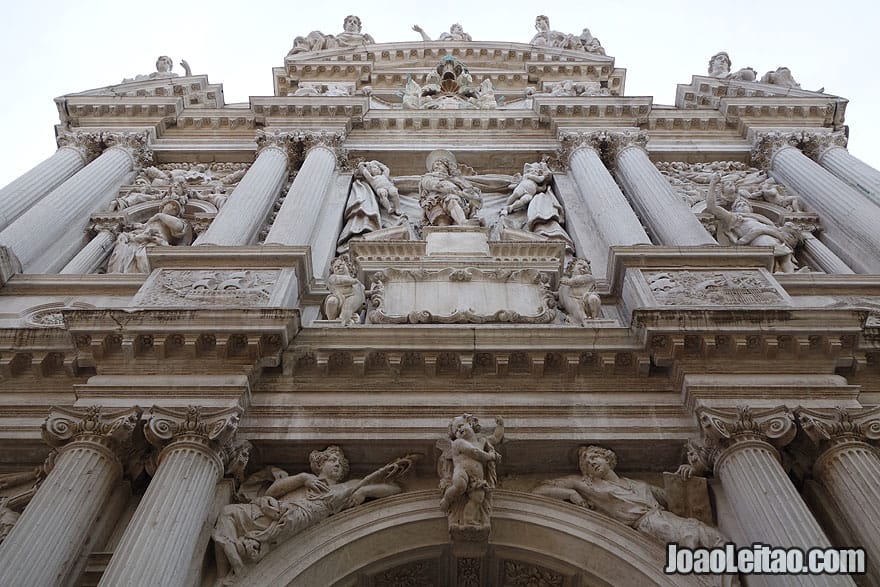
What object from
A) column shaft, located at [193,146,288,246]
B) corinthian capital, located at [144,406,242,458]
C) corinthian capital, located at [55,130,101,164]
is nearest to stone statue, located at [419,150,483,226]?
column shaft, located at [193,146,288,246]

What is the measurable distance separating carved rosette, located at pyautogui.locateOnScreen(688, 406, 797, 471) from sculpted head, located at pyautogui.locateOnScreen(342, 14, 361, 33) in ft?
61.9

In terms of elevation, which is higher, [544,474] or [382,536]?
[544,474]

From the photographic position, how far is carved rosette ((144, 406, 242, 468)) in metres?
7.59

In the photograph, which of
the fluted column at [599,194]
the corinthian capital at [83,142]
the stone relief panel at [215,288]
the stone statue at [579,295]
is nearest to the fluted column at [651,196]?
the fluted column at [599,194]

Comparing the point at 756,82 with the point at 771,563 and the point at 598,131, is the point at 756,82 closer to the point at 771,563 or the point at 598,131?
the point at 598,131

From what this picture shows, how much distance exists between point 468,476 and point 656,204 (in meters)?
7.32

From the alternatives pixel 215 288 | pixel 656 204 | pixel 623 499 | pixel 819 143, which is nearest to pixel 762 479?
pixel 623 499

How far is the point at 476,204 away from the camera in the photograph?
46.5 feet

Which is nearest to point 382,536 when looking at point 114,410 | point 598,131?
point 114,410

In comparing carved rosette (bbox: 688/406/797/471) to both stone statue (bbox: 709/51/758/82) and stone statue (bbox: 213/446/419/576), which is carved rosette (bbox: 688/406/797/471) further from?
stone statue (bbox: 709/51/758/82)

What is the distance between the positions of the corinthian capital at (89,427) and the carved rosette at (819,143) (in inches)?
562

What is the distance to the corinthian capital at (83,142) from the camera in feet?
52.4

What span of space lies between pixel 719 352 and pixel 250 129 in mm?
12406

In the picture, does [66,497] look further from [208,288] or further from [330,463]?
[208,288]
